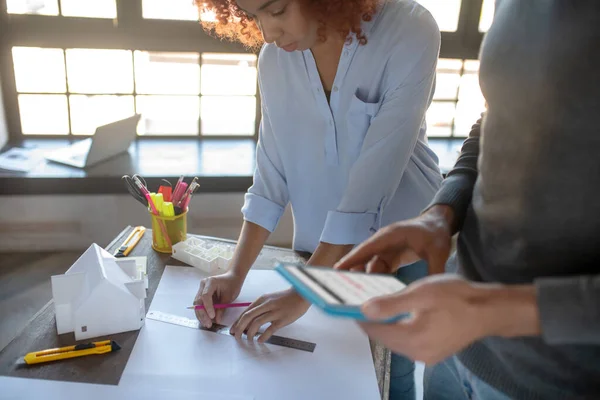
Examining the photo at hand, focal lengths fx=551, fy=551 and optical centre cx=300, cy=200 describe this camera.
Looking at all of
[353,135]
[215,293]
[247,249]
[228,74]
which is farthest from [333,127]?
[228,74]

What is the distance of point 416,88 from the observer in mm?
1129

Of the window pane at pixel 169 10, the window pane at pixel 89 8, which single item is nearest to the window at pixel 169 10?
the window pane at pixel 169 10

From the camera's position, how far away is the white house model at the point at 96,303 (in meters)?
1.01

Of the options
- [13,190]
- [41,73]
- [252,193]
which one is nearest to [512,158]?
[252,193]

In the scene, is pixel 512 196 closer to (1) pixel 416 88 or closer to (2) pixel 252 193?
(1) pixel 416 88

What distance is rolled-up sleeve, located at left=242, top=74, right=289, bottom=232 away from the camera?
1.30m

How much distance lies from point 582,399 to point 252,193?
2.76ft

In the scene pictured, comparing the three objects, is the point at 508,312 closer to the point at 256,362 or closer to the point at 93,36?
the point at 256,362

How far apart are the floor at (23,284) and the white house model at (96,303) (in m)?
0.67

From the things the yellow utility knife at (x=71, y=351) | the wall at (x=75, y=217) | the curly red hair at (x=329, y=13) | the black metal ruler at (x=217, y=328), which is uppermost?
the curly red hair at (x=329, y=13)

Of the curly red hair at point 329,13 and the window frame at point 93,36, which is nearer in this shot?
the curly red hair at point 329,13

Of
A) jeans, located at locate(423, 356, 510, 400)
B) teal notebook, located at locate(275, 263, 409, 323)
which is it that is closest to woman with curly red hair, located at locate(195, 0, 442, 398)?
jeans, located at locate(423, 356, 510, 400)

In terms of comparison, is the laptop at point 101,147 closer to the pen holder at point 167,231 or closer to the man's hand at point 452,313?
the pen holder at point 167,231

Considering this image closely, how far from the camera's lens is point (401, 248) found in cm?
81
